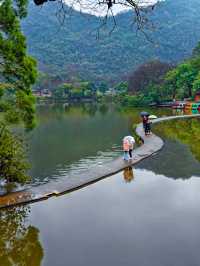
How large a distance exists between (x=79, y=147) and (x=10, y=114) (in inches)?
422

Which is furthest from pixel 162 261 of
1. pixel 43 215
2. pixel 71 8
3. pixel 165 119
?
pixel 165 119

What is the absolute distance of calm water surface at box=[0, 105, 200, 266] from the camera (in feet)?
26.9

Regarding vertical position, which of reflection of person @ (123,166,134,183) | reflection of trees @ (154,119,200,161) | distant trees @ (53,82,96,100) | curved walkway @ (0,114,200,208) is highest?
distant trees @ (53,82,96,100)

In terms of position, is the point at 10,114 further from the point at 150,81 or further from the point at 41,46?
the point at 41,46

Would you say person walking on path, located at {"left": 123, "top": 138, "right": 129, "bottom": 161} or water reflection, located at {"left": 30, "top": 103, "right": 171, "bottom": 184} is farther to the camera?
water reflection, located at {"left": 30, "top": 103, "right": 171, "bottom": 184}

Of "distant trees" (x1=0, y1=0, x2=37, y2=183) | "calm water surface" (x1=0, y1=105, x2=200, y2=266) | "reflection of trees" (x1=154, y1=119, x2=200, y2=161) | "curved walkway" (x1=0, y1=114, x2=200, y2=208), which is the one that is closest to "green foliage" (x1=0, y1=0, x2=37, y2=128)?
"distant trees" (x1=0, y1=0, x2=37, y2=183)

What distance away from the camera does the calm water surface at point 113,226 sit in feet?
26.9

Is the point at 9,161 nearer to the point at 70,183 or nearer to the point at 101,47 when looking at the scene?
the point at 70,183

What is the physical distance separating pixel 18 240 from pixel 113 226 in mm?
2447

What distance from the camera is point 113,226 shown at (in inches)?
388

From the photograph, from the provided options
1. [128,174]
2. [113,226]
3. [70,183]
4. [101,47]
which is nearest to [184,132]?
[128,174]

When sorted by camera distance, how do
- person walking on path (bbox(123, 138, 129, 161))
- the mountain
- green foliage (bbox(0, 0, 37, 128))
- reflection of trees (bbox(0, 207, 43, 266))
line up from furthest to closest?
the mountain → person walking on path (bbox(123, 138, 129, 161)) → green foliage (bbox(0, 0, 37, 128)) → reflection of trees (bbox(0, 207, 43, 266))

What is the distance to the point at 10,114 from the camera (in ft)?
42.5

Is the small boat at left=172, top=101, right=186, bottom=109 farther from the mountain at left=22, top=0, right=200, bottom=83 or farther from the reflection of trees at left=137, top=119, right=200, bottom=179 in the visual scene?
the mountain at left=22, top=0, right=200, bottom=83
